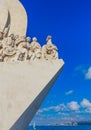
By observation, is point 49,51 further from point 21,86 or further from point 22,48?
point 21,86

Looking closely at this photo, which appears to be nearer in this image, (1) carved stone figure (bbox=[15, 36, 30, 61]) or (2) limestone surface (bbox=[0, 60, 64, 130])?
(2) limestone surface (bbox=[0, 60, 64, 130])

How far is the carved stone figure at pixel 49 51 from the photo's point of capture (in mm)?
11047

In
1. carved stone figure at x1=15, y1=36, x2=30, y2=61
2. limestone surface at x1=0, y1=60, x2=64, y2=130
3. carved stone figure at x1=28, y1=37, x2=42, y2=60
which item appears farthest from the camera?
carved stone figure at x1=28, y1=37, x2=42, y2=60

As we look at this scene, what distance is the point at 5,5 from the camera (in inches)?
501

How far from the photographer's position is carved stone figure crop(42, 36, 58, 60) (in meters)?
11.0

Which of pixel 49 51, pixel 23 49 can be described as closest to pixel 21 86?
pixel 23 49

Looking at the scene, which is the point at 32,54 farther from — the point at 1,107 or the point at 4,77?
the point at 1,107

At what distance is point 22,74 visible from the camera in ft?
33.7

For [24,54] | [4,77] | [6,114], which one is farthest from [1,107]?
[24,54]

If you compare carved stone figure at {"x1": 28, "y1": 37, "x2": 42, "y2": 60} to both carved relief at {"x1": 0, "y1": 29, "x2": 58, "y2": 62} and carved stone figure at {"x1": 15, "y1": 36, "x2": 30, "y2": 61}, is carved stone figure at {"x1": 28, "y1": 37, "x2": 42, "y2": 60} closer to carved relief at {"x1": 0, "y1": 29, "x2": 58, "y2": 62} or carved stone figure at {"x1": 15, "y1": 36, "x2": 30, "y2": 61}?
carved relief at {"x1": 0, "y1": 29, "x2": 58, "y2": 62}

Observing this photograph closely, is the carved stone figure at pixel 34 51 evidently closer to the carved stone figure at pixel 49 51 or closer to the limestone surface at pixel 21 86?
the carved stone figure at pixel 49 51

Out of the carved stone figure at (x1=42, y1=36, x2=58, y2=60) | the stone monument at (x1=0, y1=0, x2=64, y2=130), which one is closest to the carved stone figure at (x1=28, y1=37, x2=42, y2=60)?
the stone monument at (x1=0, y1=0, x2=64, y2=130)

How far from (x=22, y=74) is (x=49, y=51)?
149 centimetres

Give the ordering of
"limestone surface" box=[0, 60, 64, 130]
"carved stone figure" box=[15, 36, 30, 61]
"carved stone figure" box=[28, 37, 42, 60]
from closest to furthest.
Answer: "limestone surface" box=[0, 60, 64, 130], "carved stone figure" box=[15, 36, 30, 61], "carved stone figure" box=[28, 37, 42, 60]
